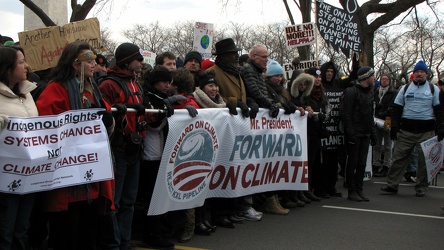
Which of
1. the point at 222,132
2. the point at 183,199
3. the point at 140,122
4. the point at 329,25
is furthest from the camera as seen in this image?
the point at 329,25

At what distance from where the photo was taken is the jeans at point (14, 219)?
350 cm

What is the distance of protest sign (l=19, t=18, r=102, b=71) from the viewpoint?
254 inches

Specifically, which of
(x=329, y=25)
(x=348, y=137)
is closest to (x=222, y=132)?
(x=348, y=137)

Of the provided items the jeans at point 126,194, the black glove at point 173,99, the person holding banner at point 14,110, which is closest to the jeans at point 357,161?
the black glove at point 173,99

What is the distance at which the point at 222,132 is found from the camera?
580 centimetres

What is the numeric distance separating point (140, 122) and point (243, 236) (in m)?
1.86

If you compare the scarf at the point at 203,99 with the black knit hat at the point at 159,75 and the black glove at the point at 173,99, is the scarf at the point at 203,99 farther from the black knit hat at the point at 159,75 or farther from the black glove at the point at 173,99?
the black knit hat at the point at 159,75

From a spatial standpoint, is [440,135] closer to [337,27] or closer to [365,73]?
[365,73]

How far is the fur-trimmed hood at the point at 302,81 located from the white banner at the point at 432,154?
204 cm

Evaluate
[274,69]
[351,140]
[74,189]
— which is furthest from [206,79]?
[351,140]

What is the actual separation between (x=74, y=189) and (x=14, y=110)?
2.37 ft

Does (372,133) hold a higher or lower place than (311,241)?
higher

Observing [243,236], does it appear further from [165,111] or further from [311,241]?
[165,111]

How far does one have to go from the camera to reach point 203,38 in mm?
11477
